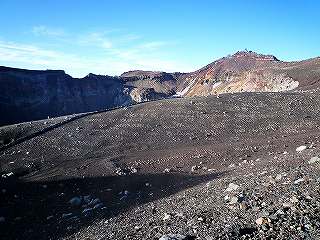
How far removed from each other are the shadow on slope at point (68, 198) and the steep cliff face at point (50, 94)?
43.6 meters

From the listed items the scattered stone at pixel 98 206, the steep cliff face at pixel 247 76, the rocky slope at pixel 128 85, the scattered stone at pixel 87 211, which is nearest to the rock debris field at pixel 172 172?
the scattered stone at pixel 87 211

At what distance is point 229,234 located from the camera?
7516 millimetres

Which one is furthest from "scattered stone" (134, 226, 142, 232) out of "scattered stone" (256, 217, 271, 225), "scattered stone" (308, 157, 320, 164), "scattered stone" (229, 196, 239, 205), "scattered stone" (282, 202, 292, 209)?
"scattered stone" (308, 157, 320, 164)

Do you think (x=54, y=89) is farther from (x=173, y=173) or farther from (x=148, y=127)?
(x=173, y=173)

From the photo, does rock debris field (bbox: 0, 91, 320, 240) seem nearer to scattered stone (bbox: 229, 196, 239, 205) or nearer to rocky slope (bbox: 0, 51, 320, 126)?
scattered stone (bbox: 229, 196, 239, 205)

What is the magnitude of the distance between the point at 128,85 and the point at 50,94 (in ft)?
79.5

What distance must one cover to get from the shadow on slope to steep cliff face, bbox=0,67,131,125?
4356 cm

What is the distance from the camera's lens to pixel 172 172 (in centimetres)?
1692

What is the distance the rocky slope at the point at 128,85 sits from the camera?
2370 inches

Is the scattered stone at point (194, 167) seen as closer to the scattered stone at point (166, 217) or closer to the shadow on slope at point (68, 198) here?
the shadow on slope at point (68, 198)

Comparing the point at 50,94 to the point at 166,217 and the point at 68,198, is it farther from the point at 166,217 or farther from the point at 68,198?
the point at 166,217

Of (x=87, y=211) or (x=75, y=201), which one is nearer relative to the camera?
(x=87, y=211)

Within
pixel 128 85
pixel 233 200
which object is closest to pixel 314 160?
pixel 233 200

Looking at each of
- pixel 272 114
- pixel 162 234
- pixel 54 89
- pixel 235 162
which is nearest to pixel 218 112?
pixel 272 114
